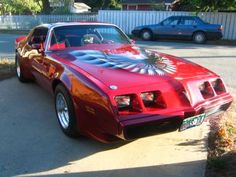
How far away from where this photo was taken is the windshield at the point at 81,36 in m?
5.70

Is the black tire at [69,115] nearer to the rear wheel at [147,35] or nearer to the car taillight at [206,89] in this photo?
the car taillight at [206,89]

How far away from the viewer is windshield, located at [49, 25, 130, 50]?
5.70m

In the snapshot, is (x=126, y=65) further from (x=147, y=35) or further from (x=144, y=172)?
(x=147, y=35)

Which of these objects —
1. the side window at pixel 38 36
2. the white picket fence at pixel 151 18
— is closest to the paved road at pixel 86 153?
the side window at pixel 38 36

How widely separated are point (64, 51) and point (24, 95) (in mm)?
1757

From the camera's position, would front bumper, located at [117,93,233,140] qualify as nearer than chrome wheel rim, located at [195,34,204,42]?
Yes

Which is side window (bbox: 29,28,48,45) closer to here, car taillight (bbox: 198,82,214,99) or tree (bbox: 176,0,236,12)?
car taillight (bbox: 198,82,214,99)

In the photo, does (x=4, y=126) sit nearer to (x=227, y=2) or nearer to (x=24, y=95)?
(x=24, y=95)

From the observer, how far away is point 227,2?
19562 mm

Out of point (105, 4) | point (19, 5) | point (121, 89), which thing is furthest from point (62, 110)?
point (105, 4)

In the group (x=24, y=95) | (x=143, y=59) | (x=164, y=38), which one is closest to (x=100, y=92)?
(x=143, y=59)

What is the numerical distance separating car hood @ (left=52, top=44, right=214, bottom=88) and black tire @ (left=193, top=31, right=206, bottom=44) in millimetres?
13367

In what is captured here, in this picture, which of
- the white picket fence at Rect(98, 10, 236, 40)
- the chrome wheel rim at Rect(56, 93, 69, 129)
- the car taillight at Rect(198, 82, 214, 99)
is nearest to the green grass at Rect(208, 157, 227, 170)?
the car taillight at Rect(198, 82, 214, 99)

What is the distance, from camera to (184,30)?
18.8 meters
